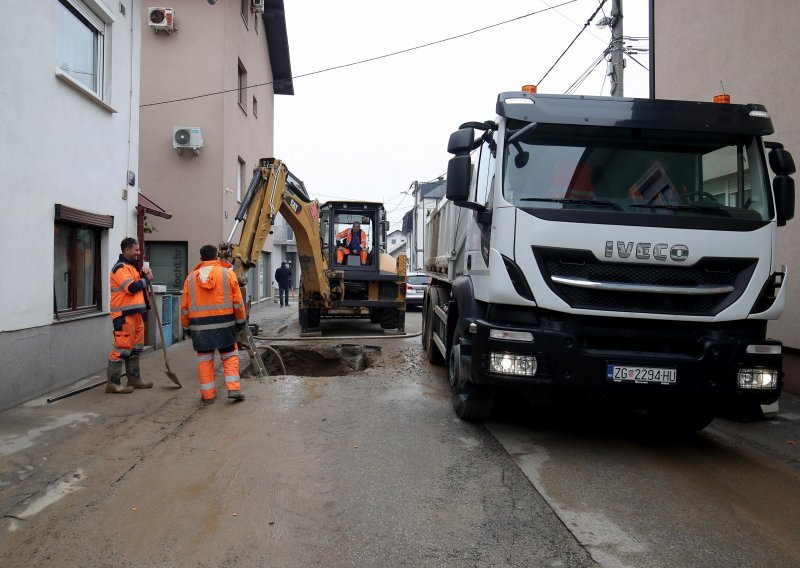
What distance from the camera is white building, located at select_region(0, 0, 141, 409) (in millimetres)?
5863

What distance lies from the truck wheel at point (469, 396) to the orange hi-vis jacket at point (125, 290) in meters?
3.52

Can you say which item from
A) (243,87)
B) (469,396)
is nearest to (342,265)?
(243,87)

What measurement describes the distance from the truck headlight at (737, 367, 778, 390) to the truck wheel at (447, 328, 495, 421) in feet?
6.30

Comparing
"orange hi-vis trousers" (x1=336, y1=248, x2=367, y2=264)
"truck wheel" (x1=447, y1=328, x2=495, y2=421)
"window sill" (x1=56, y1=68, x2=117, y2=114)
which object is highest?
"window sill" (x1=56, y1=68, x2=117, y2=114)

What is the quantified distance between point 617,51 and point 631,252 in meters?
8.79

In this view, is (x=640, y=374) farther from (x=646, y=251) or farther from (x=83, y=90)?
(x=83, y=90)

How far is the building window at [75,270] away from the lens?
23.3ft

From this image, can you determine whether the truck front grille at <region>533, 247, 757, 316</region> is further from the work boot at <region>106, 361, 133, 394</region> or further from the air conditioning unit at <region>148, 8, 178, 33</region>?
the air conditioning unit at <region>148, 8, 178, 33</region>

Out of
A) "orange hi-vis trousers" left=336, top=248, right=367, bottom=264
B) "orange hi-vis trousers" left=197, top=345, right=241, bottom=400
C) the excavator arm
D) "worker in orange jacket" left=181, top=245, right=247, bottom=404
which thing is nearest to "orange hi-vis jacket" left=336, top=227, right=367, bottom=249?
"orange hi-vis trousers" left=336, top=248, right=367, bottom=264

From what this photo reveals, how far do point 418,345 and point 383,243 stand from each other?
320 centimetres

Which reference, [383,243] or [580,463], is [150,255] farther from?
[580,463]

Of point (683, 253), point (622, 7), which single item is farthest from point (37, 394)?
point (622, 7)

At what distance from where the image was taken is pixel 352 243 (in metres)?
13.4

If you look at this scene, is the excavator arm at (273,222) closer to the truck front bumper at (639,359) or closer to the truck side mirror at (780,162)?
the truck front bumper at (639,359)
